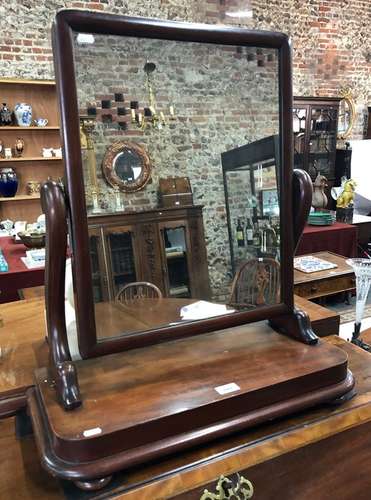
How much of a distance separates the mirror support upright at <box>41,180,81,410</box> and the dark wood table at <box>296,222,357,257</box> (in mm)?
3227

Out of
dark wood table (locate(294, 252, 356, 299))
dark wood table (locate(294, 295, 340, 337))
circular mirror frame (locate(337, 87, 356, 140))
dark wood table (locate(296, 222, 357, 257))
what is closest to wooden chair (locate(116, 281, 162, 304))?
dark wood table (locate(294, 295, 340, 337))

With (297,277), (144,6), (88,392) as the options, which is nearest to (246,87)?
(88,392)

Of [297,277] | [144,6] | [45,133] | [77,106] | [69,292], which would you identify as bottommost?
[297,277]

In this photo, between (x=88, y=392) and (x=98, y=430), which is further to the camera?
(x=88, y=392)

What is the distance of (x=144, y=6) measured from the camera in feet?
14.7

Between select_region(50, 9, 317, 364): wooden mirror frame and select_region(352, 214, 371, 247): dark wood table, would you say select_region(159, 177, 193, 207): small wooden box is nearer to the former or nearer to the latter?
select_region(50, 9, 317, 364): wooden mirror frame

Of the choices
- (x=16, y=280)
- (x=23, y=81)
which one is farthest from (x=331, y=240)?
(x=23, y=81)

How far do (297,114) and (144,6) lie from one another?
7.58ft

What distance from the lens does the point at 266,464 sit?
2.32 ft

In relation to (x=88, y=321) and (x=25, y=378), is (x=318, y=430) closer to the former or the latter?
(x=88, y=321)

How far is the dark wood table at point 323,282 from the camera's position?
3.02 m

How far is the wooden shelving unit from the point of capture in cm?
410

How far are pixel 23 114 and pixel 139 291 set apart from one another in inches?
149

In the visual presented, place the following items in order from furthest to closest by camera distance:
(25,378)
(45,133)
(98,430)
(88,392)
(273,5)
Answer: (273,5), (45,133), (25,378), (88,392), (98,430)
